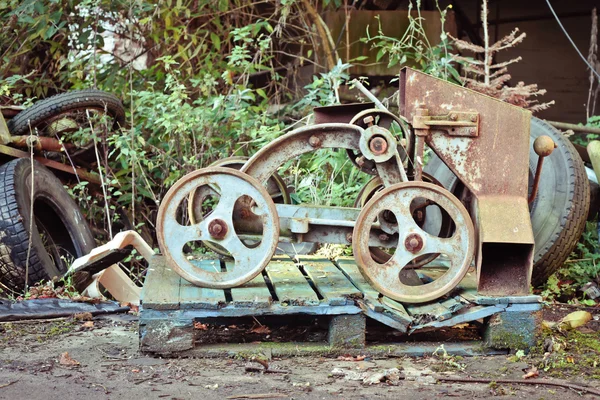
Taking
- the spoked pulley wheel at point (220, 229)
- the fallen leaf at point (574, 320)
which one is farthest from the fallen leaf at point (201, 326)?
the fallen leaf at point (574, 320)

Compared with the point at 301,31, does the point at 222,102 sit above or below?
below

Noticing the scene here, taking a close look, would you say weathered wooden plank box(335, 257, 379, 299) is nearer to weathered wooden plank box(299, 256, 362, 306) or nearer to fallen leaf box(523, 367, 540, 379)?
weathered wooden plank box(299, 256, 362, 306)

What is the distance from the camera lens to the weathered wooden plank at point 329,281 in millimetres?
3572

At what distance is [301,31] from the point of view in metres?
7.82

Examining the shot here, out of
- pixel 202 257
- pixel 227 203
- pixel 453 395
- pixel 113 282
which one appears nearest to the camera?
pixel 453 395

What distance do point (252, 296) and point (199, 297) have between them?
26 centimetres

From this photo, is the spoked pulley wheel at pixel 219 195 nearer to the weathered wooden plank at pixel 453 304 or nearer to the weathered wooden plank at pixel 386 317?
the weathered wooden plank at pixel 386 317

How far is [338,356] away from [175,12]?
4226mm

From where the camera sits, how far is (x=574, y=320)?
13.6ft

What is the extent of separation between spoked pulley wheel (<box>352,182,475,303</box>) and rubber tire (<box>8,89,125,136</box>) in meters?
3.14

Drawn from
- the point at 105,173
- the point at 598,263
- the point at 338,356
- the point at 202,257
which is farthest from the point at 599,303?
the point at 105,173

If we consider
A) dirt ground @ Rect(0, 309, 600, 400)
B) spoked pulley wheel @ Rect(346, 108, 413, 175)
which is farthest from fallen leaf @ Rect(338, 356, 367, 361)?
spoked pulley wheel @ Rect(346, 108, 413, 175)

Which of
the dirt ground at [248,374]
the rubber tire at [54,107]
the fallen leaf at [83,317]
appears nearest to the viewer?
the dirt ground at [248,374]

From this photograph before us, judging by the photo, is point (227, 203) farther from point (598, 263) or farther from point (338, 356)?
point (598, 263)
